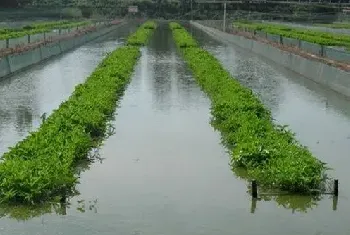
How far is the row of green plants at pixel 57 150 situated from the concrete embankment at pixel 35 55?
22.2ft

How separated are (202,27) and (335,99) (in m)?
55.2

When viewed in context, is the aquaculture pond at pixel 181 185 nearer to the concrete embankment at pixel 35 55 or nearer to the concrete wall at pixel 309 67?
the concrete wall at pixel 309 67

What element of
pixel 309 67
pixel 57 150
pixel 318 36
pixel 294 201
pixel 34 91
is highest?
pixel 318 36

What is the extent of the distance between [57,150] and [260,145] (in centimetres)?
388

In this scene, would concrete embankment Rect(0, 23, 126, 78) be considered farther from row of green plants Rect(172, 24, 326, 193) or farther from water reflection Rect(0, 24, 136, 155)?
row of green plants Rect(172, 24, 326, 193)

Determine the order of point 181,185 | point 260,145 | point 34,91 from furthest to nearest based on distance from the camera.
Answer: point 34,91
point 260,145
point 181,185

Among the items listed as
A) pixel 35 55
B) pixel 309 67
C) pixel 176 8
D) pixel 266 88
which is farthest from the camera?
pixel 176 8

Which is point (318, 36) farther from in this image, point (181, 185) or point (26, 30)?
point (181, 185)

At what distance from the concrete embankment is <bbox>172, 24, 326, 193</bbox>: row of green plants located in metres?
9.23

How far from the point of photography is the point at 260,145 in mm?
11797

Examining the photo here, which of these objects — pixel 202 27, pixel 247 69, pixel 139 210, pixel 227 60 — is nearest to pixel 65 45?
pixel 227 60

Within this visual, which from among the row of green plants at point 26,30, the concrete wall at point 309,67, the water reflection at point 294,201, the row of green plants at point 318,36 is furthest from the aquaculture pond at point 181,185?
the row of green plants at point 26,30

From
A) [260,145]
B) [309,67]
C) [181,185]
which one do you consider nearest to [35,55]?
[309,67]

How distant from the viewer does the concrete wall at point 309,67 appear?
2105 centimetres
